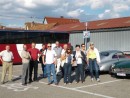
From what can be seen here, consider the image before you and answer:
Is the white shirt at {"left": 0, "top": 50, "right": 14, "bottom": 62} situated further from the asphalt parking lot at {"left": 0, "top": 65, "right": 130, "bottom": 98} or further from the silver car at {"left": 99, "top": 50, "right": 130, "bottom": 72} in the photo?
the silver car at {"left": 99, "top": 50, "right": 130, "bottom": 72}

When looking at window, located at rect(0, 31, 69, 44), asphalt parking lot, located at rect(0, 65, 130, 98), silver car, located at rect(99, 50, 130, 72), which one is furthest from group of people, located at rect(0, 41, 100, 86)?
window, located at rect(0, 31, 69, 44)

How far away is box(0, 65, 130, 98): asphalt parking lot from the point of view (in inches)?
371

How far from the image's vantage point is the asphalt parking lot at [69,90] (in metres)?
9.43

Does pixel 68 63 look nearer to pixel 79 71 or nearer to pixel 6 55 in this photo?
pixel 79 71

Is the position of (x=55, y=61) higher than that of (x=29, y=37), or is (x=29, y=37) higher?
(x=29, y=37)

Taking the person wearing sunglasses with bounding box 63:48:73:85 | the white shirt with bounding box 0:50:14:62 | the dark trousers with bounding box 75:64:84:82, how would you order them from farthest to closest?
the white shirt with bounding box 0:50:14:62 < the dark trousers with bounding box 75:64:84:82 < the person wearing sunglasses with bounding box 63:48:73:85

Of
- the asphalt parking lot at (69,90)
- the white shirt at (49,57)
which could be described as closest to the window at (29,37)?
the asphalt parking lot at (69,90)

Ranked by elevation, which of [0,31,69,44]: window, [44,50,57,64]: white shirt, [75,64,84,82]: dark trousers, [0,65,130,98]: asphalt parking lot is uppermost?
[0,31,69,44]: window

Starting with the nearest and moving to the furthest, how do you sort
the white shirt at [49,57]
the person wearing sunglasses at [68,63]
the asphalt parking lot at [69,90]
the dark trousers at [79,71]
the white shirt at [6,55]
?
the asphalt parking lot at [69,90], the white shirt at [49,57], the person wearing sunglasses at [68,63], the dark trousers at [79,71], the white shirt at [6,55]

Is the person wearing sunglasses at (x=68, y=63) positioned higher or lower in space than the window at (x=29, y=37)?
lower

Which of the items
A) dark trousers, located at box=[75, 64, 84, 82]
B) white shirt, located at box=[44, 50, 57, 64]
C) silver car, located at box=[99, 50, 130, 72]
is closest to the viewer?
white shirt, located at box=[44, 50, 57, 64]

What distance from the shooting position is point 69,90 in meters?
10.5

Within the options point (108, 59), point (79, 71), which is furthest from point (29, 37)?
point (79, 71)

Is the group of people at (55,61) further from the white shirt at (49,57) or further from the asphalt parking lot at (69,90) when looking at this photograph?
the asphalt parking lot at (69,90)
